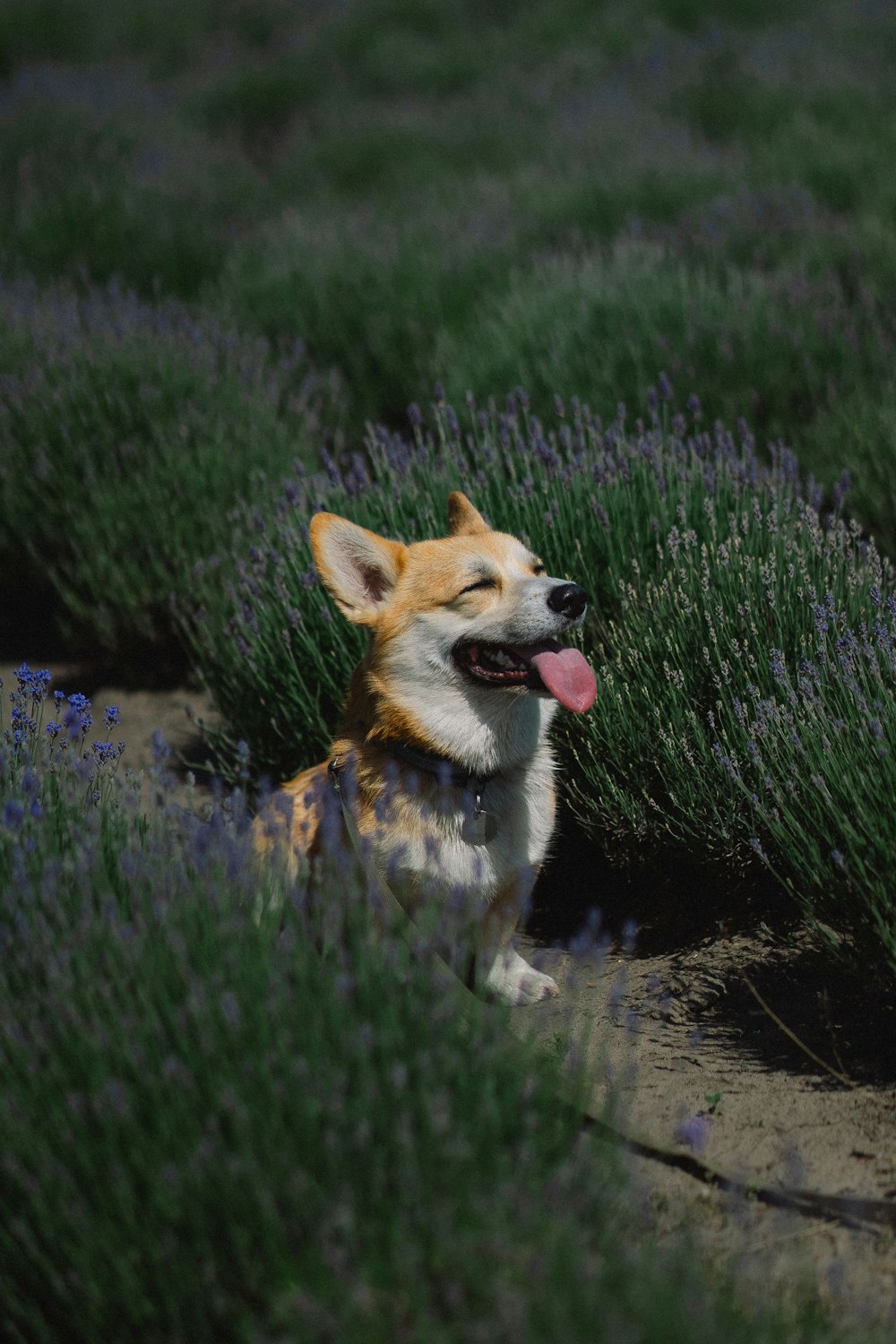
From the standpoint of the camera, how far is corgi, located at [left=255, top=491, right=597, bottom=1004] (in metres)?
2.64

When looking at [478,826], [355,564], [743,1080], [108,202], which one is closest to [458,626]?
[355,564]

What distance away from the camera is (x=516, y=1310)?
1371 mm

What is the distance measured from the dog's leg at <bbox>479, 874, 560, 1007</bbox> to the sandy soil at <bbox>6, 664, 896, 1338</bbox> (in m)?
0.05

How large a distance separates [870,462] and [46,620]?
3.66 meters

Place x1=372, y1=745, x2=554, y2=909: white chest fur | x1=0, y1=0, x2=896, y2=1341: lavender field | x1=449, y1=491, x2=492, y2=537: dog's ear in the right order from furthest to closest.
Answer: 1. x1=449, y1=491, x2=492, y2=537: dog's ear
2. x1=372, y1=745, x2=554, y2=909: white chest fur
3. x1=0, y1=0, x2=896, y2=1341: lavender field

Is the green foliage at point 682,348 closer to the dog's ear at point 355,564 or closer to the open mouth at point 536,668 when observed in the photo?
the dog's ear at point 355,564

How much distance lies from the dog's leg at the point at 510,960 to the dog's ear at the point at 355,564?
0.76 meters

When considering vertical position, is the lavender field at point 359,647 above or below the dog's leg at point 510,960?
above

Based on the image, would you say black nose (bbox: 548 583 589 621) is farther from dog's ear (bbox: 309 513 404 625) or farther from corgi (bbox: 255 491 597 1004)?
dog's ear (bbox: 309 513 404 625)

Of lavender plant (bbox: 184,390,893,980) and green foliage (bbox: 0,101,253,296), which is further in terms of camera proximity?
green foliage (bbox: 0,101,253,296)

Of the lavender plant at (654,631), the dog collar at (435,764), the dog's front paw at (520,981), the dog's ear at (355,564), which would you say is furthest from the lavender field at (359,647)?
the dog's ear at (355,564)

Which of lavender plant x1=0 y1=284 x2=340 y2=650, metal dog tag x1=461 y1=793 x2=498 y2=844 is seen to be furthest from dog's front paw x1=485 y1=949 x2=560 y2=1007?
lavender plant x1=0 y1=284 x2=340 y2=650

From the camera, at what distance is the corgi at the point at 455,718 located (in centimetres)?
264

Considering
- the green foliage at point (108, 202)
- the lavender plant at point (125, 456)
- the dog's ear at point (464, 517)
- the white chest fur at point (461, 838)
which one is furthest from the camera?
the green foliage at point (108, 202)
